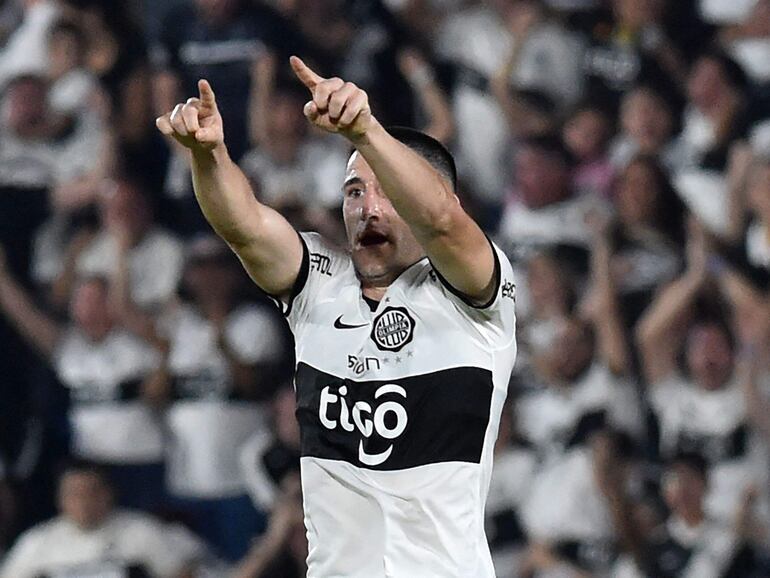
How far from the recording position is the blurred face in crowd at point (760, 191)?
659cm

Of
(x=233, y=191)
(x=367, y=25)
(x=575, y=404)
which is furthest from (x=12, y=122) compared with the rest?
(x=233, y=191)

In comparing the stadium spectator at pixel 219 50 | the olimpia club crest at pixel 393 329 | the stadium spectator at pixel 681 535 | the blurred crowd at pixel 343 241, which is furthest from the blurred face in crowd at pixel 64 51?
the olimpia club crest at pixel 393 329

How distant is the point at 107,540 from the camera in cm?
697

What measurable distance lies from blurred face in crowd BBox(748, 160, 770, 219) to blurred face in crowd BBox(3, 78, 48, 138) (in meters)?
3.66

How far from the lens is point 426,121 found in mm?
7094

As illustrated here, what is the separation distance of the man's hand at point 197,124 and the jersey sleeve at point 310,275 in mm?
415

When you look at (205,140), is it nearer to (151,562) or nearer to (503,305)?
(503,305)

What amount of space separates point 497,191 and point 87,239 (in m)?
2.14

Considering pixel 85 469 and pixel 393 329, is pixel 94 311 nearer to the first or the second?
pixel 85 469

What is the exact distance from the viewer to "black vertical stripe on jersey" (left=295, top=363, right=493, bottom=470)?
3199mm

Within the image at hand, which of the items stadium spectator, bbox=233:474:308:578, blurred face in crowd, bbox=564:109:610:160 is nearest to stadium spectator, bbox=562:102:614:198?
blurred face in crowd, bbox=564:109:610:160

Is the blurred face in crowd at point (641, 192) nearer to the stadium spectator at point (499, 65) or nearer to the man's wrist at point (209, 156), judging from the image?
the stadium spectator at point (499, 65)

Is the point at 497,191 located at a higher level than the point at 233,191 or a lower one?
lower

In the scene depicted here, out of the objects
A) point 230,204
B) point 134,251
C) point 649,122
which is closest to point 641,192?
point 649,122
